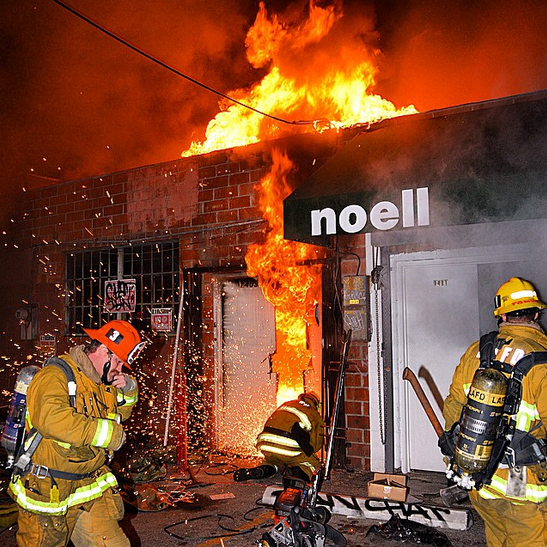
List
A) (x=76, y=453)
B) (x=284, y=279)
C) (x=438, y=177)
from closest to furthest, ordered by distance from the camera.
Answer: (x=76, y=453)
(x=438, y=177)
(x=284, y=279)

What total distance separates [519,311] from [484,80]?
37.8 ft

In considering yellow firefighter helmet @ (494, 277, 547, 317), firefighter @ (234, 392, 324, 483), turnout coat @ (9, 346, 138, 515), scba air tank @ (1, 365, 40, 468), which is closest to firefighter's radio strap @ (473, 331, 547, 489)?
yellow firefighter helmet @ (494, 277, 547, 317)

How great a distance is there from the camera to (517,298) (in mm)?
3912

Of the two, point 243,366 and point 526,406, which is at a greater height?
point 526,406

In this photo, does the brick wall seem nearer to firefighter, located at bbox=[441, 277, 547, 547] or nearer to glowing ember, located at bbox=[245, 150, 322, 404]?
glowing ember, located at bbox=[245, 150, 322, 404]

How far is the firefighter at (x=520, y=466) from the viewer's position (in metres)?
3.61

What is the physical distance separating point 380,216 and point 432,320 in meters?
2.32

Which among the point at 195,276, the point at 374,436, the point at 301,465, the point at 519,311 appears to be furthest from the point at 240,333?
the point at 519,311

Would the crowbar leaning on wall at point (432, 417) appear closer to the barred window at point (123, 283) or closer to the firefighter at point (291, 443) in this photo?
the firefighter at point (291, 443)

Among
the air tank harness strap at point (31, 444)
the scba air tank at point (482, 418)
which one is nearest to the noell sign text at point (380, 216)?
the scba air tank at point (482, 418)

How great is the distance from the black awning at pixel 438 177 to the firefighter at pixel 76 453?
2802 mm

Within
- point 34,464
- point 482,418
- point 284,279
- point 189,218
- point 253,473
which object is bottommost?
point 253,473

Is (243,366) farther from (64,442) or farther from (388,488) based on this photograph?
(64,442)

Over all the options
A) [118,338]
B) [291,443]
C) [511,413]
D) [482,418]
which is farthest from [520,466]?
[118,338]
